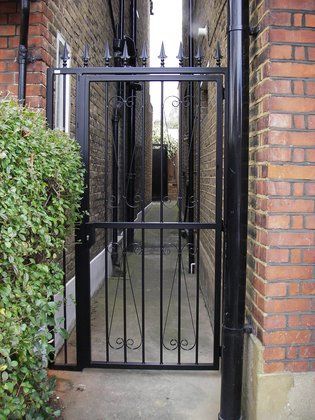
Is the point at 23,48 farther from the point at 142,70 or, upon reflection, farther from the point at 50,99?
the point at 142,70

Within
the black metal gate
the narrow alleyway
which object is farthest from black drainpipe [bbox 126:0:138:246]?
the narrow alleyway

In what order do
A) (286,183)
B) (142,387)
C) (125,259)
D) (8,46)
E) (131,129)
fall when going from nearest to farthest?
1. (286,183)
2. (142,387)
3. (8,46)
4. (125,259)
5. (131,129)

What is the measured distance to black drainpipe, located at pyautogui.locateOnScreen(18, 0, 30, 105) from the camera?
3.06 meters

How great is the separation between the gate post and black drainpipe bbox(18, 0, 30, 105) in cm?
159

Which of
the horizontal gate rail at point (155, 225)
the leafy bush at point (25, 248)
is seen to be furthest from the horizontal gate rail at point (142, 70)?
the horizontal gate rail at point (155, 225)

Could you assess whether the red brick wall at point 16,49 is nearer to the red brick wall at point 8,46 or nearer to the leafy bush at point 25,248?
the red brick wall at point 8,46

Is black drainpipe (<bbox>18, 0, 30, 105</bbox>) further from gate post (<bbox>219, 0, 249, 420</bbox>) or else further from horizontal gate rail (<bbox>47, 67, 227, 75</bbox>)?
gate post (<bbox>219, 0, 249, 420</bbox>)

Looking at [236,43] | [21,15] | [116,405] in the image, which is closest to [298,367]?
[116,405]

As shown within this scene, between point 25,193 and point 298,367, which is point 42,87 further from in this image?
point 298,367

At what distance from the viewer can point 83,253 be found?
335 centimetres

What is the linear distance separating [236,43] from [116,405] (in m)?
2.67

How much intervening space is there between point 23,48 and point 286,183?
2.26 meters

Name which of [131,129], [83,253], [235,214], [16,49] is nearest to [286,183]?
[235,214]

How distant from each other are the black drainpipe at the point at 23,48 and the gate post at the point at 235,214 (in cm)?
159
